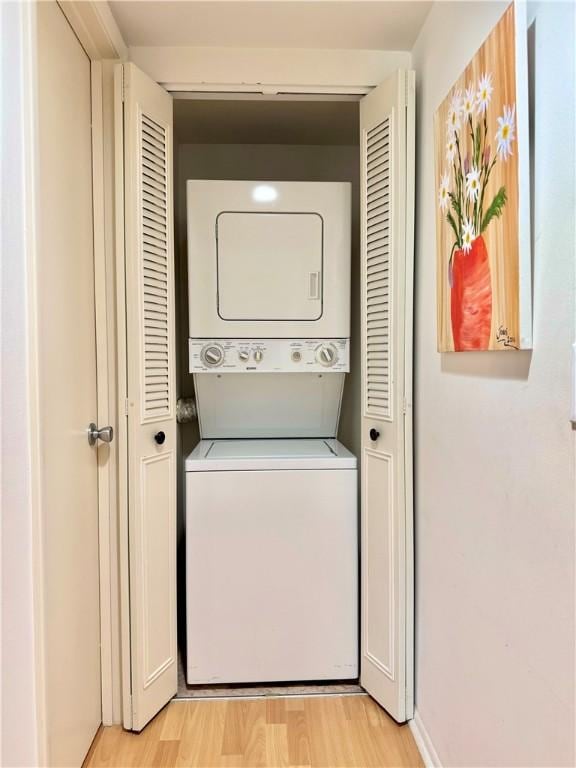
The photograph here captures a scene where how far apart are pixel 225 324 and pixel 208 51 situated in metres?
1.00

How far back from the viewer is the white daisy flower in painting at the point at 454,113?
3.92 ft

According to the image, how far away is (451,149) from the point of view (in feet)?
4.09

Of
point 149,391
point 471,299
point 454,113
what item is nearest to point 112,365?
point 149,391

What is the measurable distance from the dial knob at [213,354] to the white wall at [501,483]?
846mm

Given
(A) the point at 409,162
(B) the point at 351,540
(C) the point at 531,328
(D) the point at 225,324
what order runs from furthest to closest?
(D) the point at 225,324 → (B) the point at 351,540 → (A) the point at 409,162 → (C) the point at 531,328

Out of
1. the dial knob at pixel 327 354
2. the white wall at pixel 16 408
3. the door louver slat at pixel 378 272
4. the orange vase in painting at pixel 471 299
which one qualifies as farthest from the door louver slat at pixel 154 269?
the orange vase in painting at pixel 471 299

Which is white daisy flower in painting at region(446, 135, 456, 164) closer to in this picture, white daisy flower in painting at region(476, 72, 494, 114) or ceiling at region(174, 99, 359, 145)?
white daisy flower in painting at region(476, 72, 494, 114)

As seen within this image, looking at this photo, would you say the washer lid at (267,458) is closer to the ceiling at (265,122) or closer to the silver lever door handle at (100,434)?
the silver lever door handle at (100,434)

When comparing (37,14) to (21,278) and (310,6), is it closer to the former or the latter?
(21,278)

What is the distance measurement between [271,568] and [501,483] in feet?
3.49

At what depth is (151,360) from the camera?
1.69 metres

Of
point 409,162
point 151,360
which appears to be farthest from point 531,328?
point 151,360

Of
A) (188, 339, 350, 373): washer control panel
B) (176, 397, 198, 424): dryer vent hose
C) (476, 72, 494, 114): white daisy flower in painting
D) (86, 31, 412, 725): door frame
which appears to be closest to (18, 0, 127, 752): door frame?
(86, 31, 412, 725): door frame
